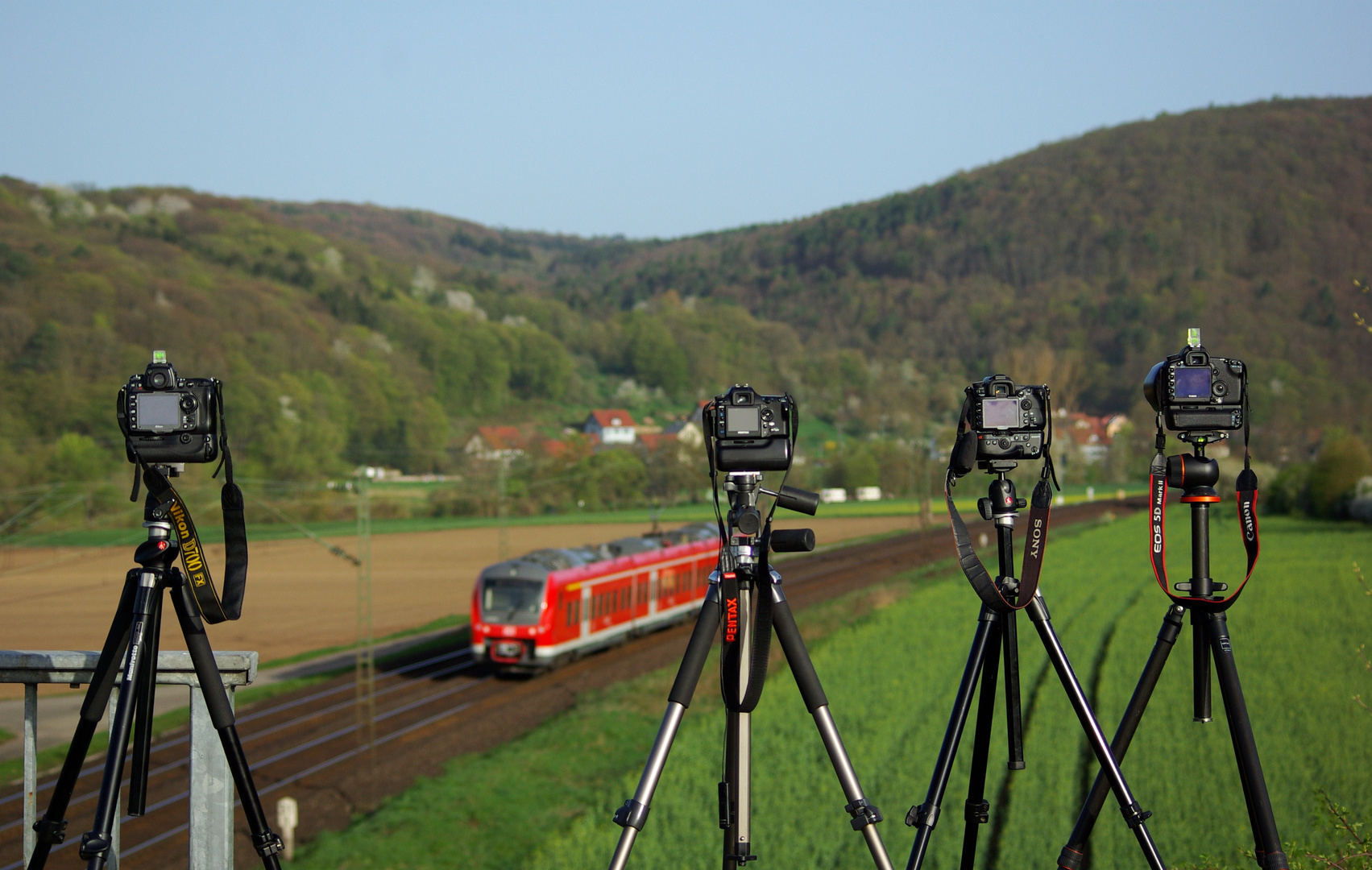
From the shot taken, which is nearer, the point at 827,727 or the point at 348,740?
the point at 827,727

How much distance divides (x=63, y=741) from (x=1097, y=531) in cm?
3838

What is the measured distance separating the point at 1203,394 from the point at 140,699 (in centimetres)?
365

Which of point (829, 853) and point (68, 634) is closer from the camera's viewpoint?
point (829, 853)

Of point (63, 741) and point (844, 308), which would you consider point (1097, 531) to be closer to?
point (63, 741)

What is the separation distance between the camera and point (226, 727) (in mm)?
3047

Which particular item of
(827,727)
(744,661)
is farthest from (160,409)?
(827,727)

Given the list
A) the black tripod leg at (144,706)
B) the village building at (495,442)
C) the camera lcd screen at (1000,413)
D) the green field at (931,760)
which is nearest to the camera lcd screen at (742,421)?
the camera lcd screen at (1000,413)

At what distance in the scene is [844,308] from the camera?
164 metres

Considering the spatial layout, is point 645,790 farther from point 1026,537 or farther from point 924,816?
→ point 1026,537

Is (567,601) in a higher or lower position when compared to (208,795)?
lower

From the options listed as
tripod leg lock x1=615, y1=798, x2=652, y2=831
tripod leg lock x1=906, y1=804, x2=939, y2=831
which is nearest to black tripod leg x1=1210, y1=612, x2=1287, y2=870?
tripod leg lock x1=906, y1=804, x2=939, y2=831

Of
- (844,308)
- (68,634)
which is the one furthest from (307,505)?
(844,308)

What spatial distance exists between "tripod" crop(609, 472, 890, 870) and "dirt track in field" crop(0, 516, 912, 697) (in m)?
21.7

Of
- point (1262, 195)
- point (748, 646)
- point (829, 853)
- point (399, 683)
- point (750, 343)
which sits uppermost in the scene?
point (1262, 195)
